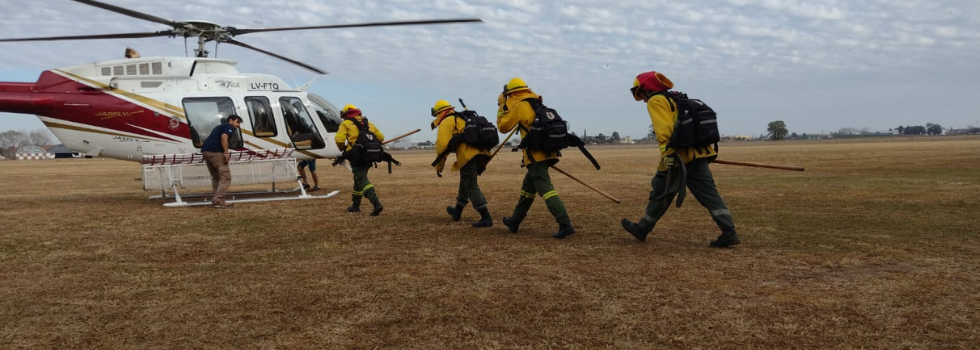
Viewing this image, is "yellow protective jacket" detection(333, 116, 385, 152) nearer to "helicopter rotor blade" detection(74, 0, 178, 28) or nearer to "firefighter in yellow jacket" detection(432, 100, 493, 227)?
"firefighter in yellow jacket" detection(432, 100, 493, 227)

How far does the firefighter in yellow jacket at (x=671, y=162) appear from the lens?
6.13 metres

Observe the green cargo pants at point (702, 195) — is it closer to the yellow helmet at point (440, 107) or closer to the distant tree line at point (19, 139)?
the yellow helmet at point (440, 107)

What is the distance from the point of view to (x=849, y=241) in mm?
6547

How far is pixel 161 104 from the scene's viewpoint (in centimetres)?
1164

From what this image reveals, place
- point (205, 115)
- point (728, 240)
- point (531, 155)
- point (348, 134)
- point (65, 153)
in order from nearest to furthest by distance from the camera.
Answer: point (728, 240) → point (531, 155) → point (348, 134) → point (205, 115) → point (65, 153)

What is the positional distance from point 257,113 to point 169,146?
5.31 feet

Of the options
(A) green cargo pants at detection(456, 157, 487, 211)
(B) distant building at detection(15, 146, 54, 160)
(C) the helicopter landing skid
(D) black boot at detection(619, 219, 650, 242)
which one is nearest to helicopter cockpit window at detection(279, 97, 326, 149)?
(C) the helicopter landing skid

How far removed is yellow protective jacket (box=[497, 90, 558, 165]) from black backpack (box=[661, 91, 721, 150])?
57.5 inches

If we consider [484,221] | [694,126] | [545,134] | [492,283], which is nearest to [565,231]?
[545,134]

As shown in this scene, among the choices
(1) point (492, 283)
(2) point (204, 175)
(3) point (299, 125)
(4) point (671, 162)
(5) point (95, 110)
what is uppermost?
(5) point (95, 110)

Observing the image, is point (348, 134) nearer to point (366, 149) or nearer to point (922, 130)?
point (366, 149)

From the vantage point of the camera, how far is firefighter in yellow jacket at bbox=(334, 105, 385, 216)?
936 centimetres

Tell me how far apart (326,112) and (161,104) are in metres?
2.89

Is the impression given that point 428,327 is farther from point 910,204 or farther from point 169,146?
point 169,146
